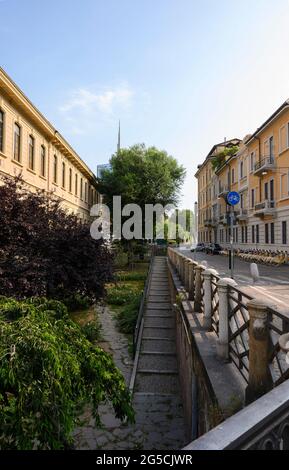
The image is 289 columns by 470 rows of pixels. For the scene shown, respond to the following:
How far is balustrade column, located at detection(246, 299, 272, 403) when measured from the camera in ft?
9.07

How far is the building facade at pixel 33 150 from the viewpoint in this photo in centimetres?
1497

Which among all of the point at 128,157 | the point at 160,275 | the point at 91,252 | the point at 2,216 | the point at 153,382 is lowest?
the point at 153,382

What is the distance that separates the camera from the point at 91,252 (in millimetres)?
10789

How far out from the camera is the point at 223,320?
4.30m

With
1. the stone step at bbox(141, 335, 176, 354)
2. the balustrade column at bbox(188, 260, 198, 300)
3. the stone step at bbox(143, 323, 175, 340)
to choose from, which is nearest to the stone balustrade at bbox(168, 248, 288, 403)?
the balustrade column at bbox(188, 260, 198, 300)

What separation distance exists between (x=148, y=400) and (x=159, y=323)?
18.6 ft

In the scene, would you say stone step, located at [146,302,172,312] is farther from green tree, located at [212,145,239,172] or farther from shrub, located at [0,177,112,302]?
green tree, located at [212,145,239,172]

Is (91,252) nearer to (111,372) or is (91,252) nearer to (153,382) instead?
(153,382)

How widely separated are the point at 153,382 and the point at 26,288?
12.9 ft

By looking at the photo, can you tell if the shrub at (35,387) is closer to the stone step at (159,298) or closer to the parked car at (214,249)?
the stone step at (159,298)

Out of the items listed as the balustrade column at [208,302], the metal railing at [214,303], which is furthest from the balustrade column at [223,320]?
the balustrade column at [208,302]

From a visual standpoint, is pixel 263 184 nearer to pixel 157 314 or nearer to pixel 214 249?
pixel 214 249

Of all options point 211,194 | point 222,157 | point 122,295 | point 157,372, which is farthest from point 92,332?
point 211,194
